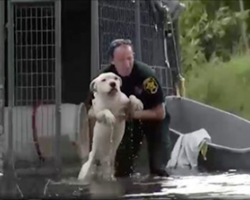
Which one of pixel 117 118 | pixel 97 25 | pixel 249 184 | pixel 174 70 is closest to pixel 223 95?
pixel 174 70

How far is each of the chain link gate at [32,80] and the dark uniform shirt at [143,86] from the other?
782 mm

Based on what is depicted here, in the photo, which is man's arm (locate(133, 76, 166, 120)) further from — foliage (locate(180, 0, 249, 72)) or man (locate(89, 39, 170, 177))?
foliage (locate(180, 0, 249, 72))

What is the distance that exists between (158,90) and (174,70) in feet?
10.0

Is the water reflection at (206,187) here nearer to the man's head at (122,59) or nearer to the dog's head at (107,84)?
the dog's head at (107,84)

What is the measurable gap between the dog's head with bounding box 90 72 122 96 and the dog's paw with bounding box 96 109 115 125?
18 cm

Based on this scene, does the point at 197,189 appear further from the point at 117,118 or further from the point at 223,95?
the point at 223,95

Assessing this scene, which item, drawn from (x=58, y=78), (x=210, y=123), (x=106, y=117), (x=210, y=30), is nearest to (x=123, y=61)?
(x=106, y=117)


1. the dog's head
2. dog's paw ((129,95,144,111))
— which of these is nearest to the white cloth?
dog's paw ((129,95,144,111))

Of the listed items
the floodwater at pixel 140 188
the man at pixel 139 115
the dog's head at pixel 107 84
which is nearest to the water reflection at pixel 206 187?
the floodwater at pixel 140 188

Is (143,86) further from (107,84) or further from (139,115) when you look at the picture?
(107,84)

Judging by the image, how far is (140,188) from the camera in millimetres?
6375

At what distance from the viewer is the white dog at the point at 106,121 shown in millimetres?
7527

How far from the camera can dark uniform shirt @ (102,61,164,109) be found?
25.4 feet

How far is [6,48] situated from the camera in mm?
9141
